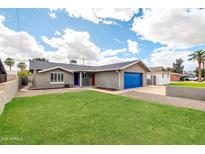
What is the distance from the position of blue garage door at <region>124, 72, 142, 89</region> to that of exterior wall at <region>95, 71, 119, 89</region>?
1.35m

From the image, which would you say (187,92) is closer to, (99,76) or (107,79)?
(107,79)

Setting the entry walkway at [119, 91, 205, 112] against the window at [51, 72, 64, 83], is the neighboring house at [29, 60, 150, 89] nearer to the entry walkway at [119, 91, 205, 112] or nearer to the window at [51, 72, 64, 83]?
the window at [51, 72, 64, 83]

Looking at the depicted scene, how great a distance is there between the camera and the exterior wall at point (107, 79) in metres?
15.4

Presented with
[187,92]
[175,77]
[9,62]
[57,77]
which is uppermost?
[9,62]

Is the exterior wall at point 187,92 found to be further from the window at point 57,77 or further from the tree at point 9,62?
the tree at point 9,62

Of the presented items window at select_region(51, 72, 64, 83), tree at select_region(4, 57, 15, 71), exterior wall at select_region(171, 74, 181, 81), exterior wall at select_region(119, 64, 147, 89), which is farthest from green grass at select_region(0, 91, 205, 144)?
tree at select_region(4, 57, 15, 71)

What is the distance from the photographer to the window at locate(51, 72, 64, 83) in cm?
1677

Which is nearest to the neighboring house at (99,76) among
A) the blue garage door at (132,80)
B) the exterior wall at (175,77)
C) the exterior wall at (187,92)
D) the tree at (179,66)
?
the blue garage door at (132,80)

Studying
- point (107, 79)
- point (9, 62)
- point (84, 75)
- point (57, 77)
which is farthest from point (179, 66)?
point (9, 62)

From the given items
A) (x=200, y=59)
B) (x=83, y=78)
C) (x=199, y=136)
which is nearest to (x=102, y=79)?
(x=83, y=78)

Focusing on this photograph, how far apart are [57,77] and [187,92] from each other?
14.9 metres

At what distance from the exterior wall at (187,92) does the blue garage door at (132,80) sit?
19.6ft

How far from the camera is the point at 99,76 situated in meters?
18.3

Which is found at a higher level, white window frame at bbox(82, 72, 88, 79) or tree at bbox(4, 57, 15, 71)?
tree at bbox(4, 57, 15, 71)
